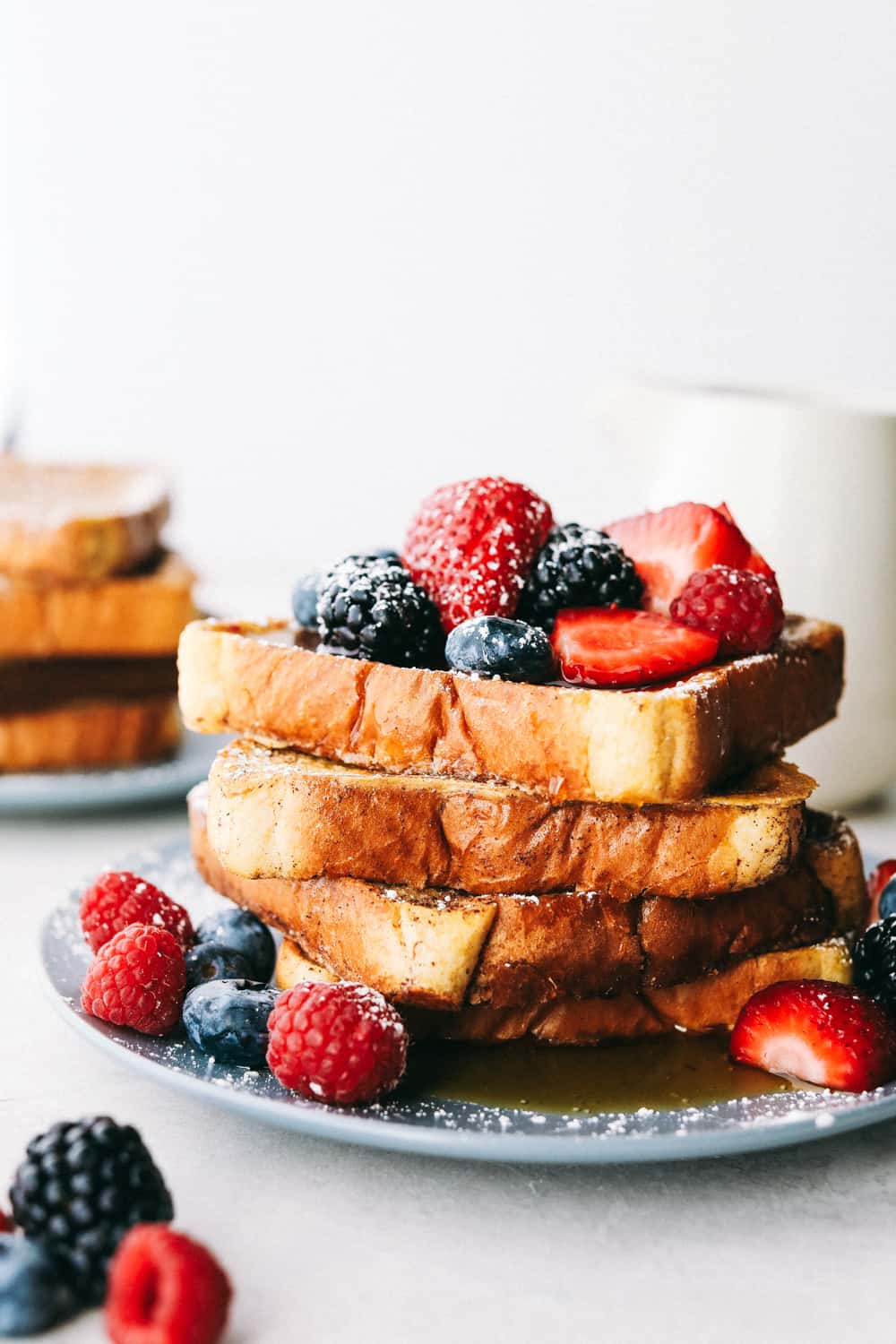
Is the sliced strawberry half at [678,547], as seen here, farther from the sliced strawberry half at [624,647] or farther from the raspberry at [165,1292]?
the raspberry at [165,1292]

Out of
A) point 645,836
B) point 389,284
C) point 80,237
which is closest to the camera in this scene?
point 645,836

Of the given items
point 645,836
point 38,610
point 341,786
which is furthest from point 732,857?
point 38,610

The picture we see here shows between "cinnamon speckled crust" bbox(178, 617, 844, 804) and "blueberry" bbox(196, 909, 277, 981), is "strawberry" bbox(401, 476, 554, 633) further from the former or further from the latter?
"blueberry" bbox(196, 909, 277, 981)

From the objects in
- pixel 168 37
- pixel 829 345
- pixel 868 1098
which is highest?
pixel 168 37

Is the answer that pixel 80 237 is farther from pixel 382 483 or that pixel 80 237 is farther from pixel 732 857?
pixel 732 857

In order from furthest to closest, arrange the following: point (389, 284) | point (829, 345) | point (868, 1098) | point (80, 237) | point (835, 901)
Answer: point (80, 237)
point (389, 284)
point (829, 345)
point (835, 901)
point (868, 1098)

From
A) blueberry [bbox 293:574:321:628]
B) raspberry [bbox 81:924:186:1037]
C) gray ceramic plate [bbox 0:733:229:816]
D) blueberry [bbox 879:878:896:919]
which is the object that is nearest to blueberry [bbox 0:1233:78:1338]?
raspberry [bbox 81:924:186:1037]
